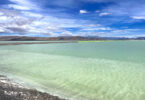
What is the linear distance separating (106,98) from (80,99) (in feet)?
4.10

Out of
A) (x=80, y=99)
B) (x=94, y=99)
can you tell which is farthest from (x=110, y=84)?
(x=80, y=99)

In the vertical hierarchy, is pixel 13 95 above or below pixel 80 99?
above

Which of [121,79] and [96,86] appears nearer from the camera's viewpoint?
[96,86]

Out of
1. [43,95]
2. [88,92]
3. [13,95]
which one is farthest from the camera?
[88,92]

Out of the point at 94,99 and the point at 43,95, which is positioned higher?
the point at 43,95

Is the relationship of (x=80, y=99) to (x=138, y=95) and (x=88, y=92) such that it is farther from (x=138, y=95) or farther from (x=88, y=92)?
(x=138, y=95)

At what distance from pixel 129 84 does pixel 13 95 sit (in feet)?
20.3

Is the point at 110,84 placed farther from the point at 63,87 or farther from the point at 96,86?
the point at 63,87

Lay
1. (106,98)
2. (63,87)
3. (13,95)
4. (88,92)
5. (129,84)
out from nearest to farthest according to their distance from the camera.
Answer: (13,95) → (106,98) → (88,92) → (63,87) → (129,84)

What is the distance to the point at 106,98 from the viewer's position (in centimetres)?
515

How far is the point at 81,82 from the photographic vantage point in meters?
7.03

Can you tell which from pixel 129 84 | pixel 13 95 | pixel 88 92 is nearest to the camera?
pixel 13 95

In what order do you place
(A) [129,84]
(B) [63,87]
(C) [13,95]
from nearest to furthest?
(C) [13,95] < (B) [63,87] < (A) [129,84]

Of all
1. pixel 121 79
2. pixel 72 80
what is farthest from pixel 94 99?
pixel 121 79
